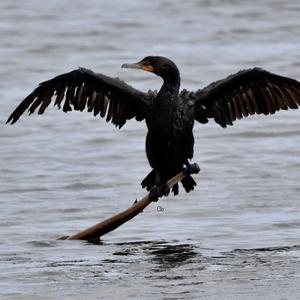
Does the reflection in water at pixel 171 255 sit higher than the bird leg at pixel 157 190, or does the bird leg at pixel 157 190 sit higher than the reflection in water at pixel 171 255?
the bird leg at pixel 157 190

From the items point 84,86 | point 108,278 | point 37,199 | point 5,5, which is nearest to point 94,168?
point 37,199

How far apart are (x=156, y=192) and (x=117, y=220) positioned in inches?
15.6

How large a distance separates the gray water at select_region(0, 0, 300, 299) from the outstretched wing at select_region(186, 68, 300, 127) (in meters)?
1.09

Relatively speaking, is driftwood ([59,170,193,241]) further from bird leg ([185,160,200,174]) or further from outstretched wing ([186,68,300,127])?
outstretched wing ([186,68,300,127])

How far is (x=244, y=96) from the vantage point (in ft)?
37.3

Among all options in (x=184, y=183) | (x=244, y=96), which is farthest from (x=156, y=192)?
(x=244, y=96)

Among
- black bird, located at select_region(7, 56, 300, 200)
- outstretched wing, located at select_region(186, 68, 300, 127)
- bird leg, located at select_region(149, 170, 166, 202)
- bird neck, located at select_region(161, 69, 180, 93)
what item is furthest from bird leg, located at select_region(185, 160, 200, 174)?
bird neck, located at select_region(161, 69, 180, 93)

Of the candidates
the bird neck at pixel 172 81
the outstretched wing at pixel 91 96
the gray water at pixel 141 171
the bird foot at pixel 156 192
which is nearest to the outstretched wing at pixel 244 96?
the bird neck at pixel 172 81

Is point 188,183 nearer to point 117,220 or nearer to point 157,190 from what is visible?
point 157,190

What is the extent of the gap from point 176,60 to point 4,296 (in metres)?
11.2

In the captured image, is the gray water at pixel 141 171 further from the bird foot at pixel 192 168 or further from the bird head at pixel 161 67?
the bird head at pixel 161 67

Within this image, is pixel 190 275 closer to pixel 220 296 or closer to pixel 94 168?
pixel 220 296

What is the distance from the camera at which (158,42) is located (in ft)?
69.2

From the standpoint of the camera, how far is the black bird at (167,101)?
10.9m
